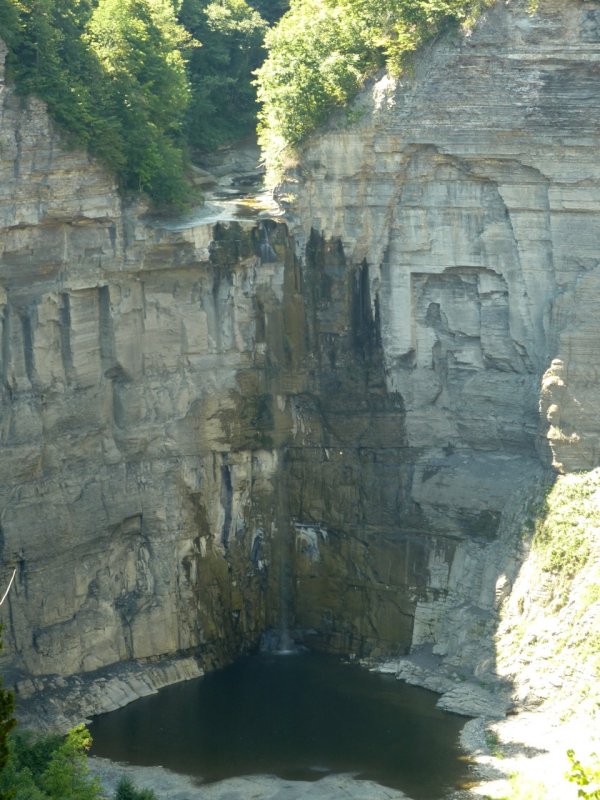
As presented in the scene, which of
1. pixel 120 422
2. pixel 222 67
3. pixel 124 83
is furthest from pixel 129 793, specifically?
pixel 222 67

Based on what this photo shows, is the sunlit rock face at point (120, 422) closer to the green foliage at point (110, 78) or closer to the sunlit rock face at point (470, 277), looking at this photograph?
the green foliage at point (110, 78)

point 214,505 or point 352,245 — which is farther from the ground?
point 352,245

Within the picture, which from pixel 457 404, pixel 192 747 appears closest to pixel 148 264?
pixel 457 404

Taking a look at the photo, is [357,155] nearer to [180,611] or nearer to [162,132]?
[162,132]

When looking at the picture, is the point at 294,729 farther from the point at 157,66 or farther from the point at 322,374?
the point at 157,66

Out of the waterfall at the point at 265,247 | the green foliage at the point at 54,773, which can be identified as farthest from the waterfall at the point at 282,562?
the green foliage at the point at 54,773

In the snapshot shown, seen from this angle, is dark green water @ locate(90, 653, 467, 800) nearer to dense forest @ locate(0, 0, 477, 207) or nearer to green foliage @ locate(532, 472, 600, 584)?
green foliage @ locate(532, 472, 600, 584)
